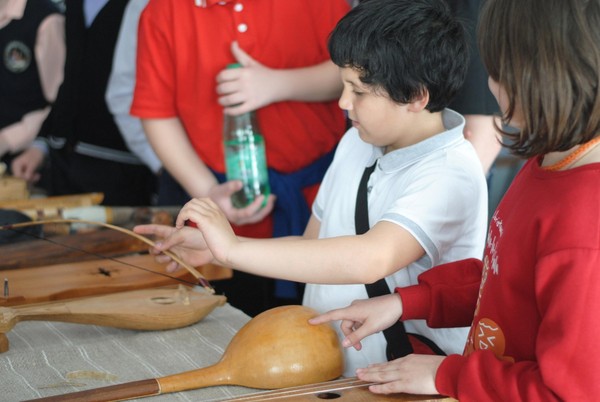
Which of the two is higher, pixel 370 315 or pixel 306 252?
pixel 306 252

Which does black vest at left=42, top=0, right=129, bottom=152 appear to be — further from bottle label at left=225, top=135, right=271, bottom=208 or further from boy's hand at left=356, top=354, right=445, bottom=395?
boy's hand at left=356, top=354, right=445, bottom=395

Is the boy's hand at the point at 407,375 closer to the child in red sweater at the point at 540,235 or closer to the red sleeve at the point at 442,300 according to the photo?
the child in red sweater at the point at 540,235

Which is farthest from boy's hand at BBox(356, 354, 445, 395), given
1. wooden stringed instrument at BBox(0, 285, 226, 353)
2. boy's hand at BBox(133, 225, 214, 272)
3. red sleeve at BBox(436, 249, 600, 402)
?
boy's hand at BBox(133, 225, 214, 272)

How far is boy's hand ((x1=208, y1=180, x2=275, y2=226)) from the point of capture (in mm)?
2164

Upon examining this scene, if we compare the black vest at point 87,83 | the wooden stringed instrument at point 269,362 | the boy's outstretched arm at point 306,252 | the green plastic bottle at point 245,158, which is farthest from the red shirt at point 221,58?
the wooden stringed instrument at point 269,362

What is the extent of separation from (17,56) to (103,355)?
175cm

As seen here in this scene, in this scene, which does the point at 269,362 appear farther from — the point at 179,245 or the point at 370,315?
the point at 179,245

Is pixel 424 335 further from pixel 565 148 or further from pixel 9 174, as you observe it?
pixel 9 174

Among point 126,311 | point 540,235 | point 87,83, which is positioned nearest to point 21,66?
point 87,83

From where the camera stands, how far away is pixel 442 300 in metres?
1.37

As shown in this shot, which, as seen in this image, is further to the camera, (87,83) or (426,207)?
(87,83)

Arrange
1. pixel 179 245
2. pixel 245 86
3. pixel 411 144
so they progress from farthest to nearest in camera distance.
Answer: pixel 245 86
pixel 179 245
pixel 411 144

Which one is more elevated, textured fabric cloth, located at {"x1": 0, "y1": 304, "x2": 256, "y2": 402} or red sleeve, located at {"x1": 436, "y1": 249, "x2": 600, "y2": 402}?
red sleeve, located at {"x1": 436, "y1": 249, "x2": 600, "y2": 402}

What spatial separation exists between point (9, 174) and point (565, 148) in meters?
2.25
